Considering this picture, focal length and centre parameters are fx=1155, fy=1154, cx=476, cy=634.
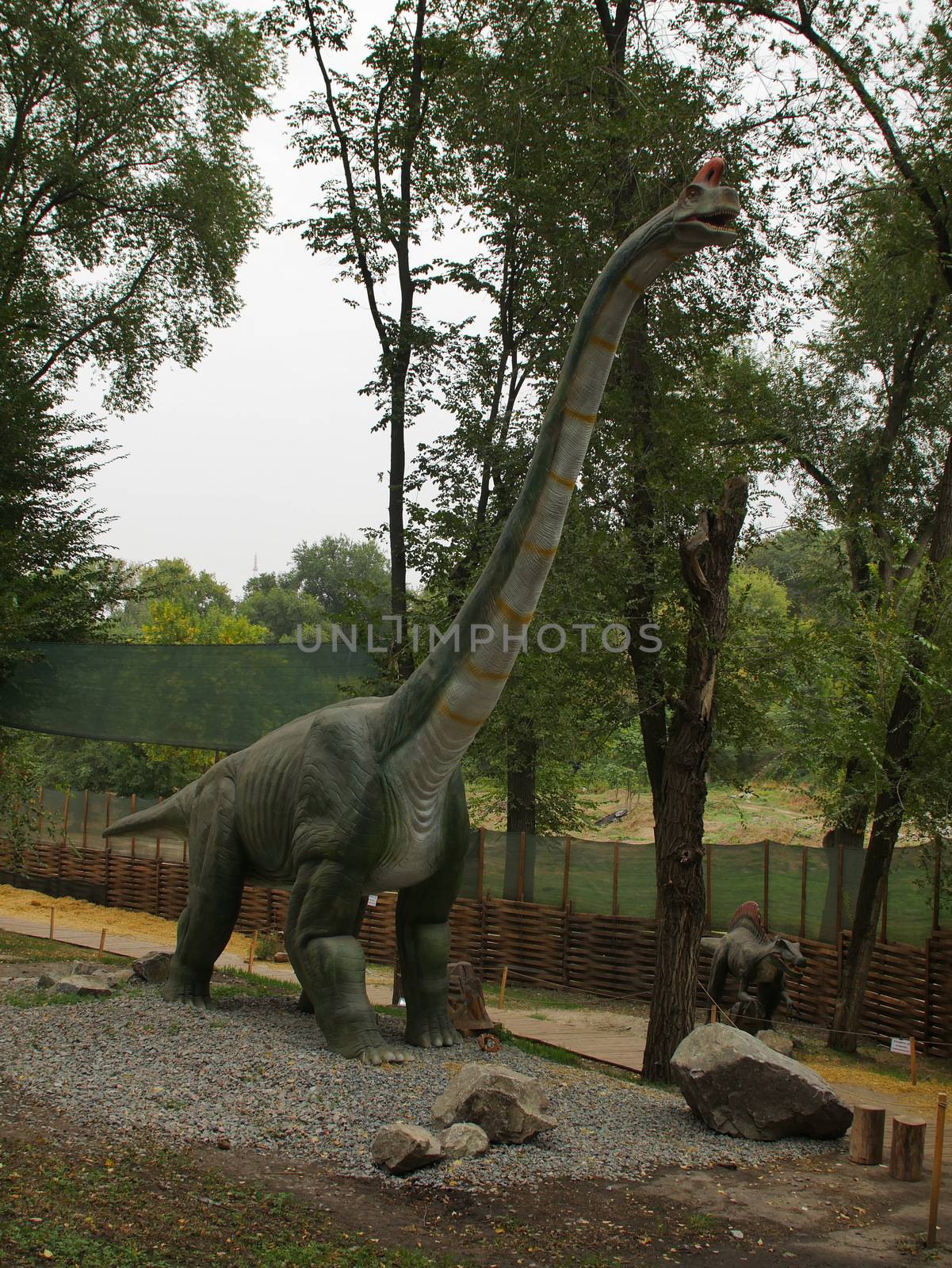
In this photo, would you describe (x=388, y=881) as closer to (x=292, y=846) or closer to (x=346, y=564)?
(x=292, y=846)

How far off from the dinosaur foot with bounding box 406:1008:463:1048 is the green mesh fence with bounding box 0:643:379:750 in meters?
5.43

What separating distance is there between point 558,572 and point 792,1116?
5.06m

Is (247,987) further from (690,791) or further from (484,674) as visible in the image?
(484,674)

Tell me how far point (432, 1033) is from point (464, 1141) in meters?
2.10

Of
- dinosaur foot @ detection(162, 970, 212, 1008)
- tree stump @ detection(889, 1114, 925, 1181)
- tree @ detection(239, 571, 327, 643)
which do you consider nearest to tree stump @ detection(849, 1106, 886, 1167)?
tree stump @ detection(889, 1114, 925, 1181)

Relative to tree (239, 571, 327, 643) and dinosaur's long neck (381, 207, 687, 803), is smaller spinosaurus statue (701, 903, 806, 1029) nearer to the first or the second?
dinosaur's long neck (381, 207, 687, 803)

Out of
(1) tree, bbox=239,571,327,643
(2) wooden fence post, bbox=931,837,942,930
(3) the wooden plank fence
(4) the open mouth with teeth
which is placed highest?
(1) tree, bbox=239,571,327,643

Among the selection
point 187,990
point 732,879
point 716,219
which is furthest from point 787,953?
point 716,219

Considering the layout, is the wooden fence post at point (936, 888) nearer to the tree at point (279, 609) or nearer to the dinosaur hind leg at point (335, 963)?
the dinosaur hind leg at point (335, 963)

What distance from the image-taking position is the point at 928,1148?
7.47 m

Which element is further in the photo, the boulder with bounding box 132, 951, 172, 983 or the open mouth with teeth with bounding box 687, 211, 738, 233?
the boulder with bounding box 132, 951, 172, 983

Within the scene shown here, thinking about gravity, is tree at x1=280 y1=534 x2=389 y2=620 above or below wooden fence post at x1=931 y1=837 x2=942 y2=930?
above

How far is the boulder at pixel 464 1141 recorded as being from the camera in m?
5.47

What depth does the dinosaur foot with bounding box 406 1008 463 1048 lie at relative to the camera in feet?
24.7
